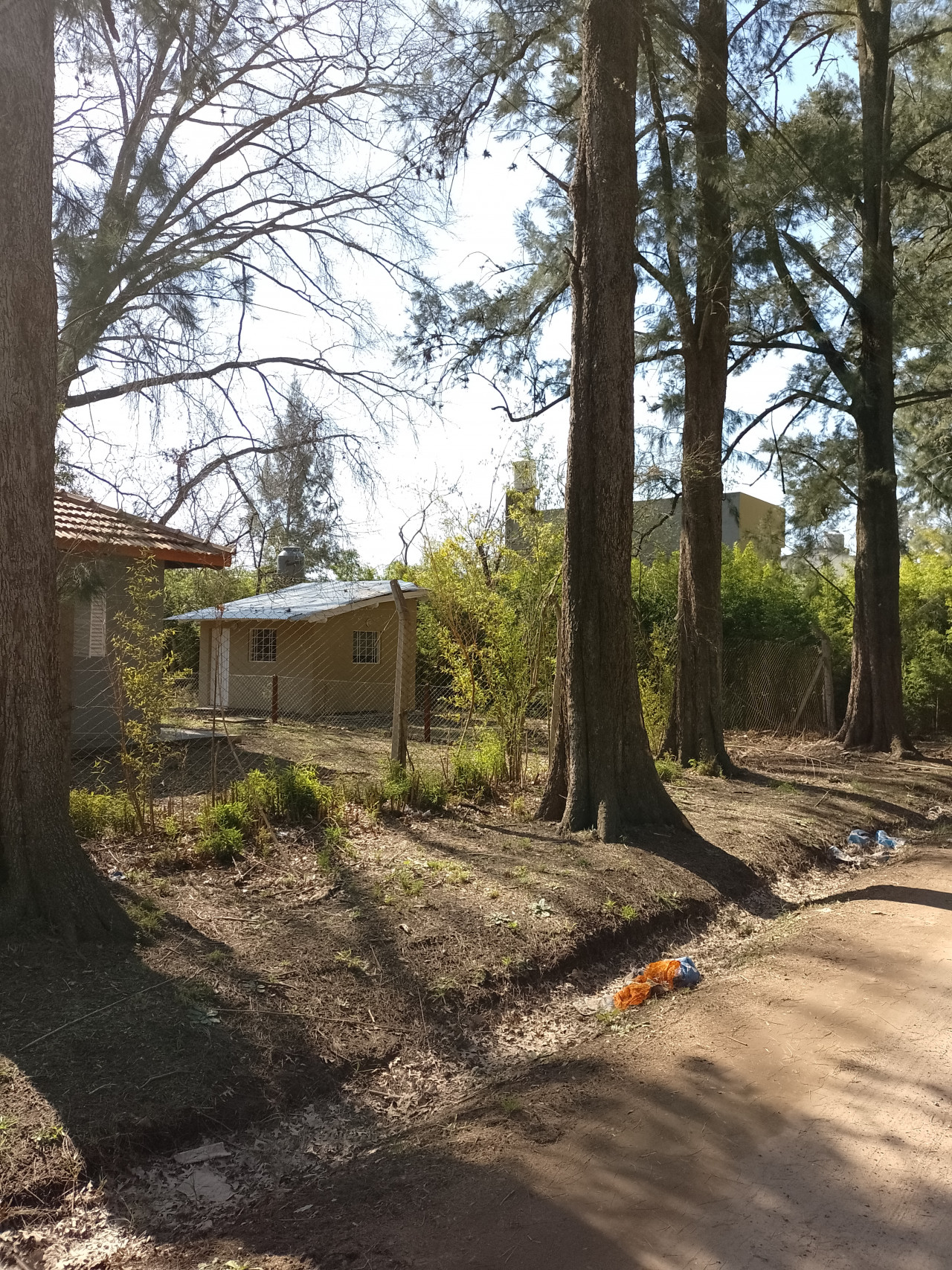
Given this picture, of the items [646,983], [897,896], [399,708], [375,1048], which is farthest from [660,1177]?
[399,708]

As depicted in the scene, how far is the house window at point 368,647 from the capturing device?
25.0 meters

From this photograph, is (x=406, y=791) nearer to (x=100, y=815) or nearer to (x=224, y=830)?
(x=224, y=830)

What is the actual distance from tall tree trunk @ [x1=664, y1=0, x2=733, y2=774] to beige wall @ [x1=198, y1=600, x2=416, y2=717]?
10885 mm

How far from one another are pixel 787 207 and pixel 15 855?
9.95 m

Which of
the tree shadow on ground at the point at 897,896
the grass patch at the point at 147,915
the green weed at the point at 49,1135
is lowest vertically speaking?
the green weed at the point at 49,1135

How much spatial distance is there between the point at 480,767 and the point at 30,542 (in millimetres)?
5717

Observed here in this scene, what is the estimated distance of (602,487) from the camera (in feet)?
28.4

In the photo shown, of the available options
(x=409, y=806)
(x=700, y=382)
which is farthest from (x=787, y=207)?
(x=409, y=806)

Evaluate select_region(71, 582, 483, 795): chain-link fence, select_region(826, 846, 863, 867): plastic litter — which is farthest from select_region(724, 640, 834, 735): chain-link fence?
select_region(826, 846, 863, 867): plastic litter

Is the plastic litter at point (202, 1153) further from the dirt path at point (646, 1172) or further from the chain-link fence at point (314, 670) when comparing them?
the chain-link fence at point (314, 670)

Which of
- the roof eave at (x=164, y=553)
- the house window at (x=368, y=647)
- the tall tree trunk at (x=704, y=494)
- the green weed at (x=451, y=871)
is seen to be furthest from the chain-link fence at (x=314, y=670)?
the green weed at (x=451, y=871)

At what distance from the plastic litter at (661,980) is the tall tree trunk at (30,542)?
2748 mm

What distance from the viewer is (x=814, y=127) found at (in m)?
12.8

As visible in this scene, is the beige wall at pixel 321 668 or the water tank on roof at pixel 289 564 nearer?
the water tank on roof at pixel 289 564
